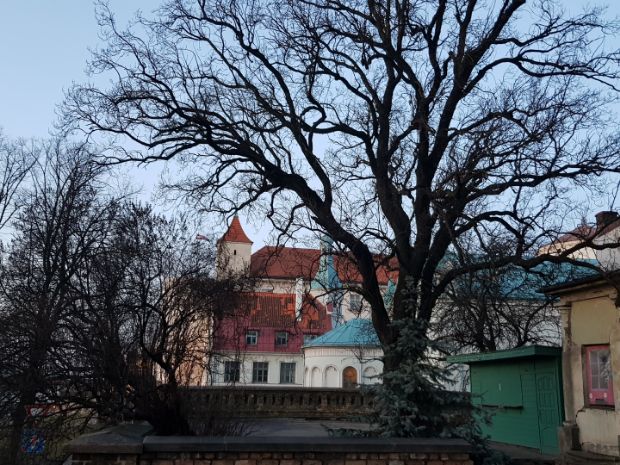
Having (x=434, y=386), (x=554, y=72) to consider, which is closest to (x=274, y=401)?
(x=434, y=386)

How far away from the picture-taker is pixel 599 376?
51.0ft

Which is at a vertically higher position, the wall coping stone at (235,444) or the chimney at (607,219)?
the chimney at (607,219)

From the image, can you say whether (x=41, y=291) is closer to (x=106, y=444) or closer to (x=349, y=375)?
(x=106, y=444)

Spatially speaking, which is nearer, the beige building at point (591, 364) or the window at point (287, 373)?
the beige building at point (591, 364)

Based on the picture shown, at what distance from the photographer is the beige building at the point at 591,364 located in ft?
48.7

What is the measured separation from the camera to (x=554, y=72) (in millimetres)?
15273

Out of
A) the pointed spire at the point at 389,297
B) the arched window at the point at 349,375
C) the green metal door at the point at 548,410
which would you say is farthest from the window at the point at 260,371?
the green metal door at the point at 548,410

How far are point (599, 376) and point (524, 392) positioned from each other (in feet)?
13.2

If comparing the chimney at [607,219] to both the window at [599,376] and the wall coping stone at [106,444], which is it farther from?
the wall coping stone at [106,444]

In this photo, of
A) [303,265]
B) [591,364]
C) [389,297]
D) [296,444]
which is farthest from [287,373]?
[296,444]

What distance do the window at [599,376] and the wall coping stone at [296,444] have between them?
737 cm

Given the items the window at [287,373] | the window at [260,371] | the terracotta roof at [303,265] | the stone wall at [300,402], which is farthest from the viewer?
the window at [287,373]

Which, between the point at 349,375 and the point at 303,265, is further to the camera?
the point at 349,375

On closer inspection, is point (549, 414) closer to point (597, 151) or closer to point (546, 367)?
point (546, 367)
